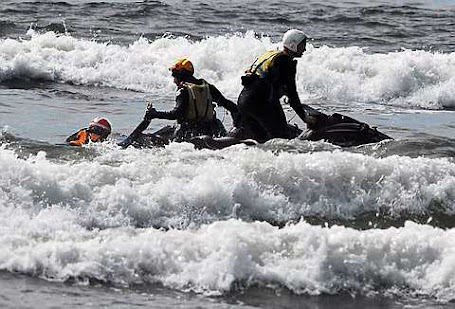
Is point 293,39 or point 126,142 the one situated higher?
point 293,39

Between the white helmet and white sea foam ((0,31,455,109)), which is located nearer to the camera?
the white helmet

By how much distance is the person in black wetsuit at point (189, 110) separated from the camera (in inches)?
542

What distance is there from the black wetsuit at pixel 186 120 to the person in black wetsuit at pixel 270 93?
272mm

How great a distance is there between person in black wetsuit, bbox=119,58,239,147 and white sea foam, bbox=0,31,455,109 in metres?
8.92

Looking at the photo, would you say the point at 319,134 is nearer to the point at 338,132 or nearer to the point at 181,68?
the point at 338,132

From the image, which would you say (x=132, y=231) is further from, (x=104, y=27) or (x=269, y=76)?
(x=104, y=27)

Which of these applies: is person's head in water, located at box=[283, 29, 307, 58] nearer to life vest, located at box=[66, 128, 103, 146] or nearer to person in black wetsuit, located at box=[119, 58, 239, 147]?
person in black wetsuit, located at box=[119, 58, 239, 147]

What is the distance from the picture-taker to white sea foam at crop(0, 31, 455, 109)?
76.4 ft

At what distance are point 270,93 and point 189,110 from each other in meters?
1.00

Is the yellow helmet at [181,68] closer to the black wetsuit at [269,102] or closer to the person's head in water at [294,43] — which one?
the black wetsuit at [269,102]

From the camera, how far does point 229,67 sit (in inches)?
993

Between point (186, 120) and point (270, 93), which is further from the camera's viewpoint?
point (186, 120)

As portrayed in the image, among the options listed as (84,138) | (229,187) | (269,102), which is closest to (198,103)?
(269,102)

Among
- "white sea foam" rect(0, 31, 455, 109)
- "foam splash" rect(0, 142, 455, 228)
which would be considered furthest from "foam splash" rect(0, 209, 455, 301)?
"white sea foam" rect(0, 31, 455, 109)
